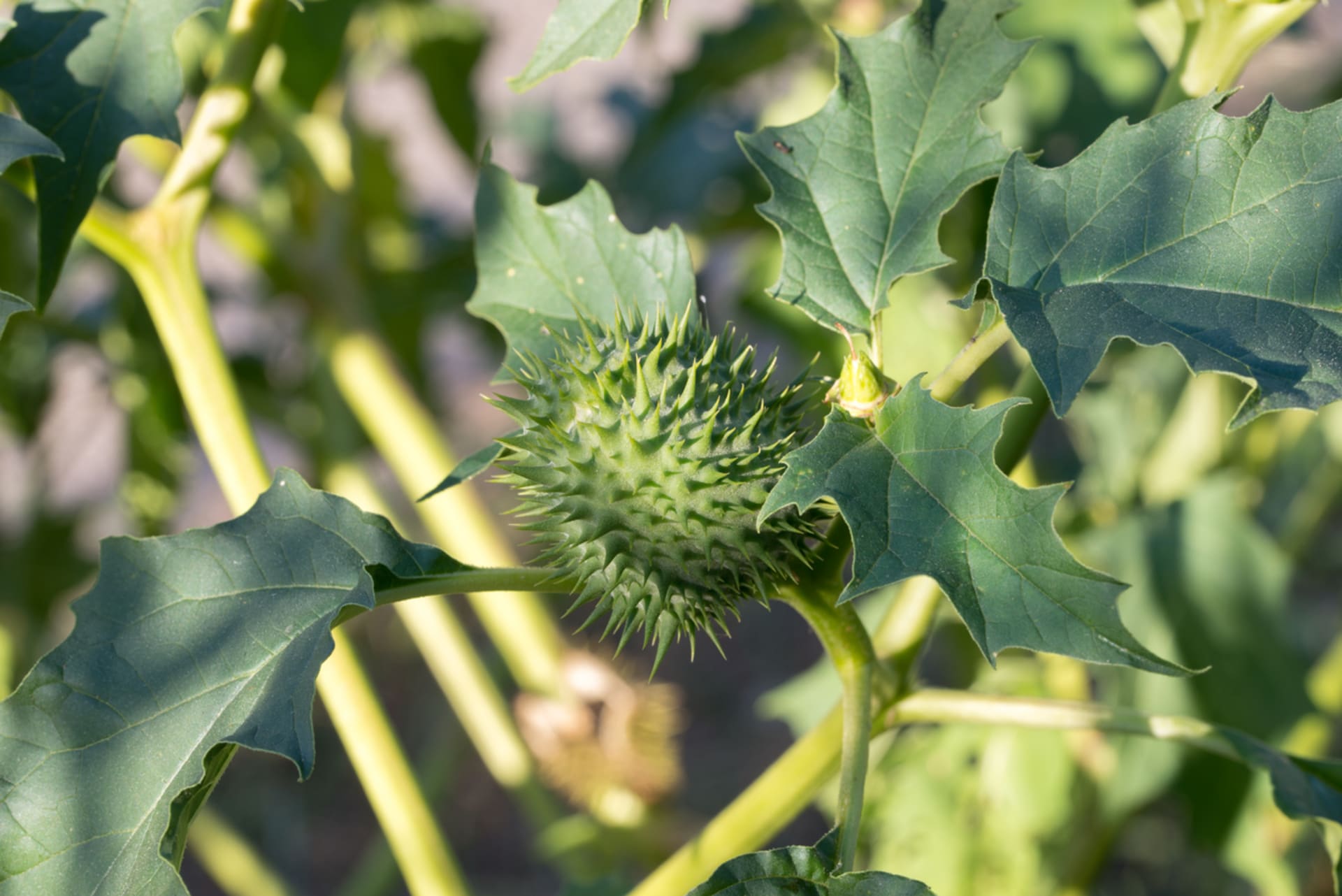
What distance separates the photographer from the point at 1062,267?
0.75 m

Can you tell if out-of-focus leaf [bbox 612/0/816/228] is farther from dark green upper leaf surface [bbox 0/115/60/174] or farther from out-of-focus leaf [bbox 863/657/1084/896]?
dark green upper leaf surface [bbox 0/115/60/174]

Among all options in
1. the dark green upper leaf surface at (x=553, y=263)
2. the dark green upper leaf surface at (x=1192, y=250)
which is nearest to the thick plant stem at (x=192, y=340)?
Result: the dark green upper leaf surface at (x=553, y=263)

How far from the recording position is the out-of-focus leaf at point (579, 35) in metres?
0.79

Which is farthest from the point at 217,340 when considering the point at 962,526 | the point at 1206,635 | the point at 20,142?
the point at 1206,635

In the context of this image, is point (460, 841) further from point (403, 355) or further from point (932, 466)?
point (932, 466)

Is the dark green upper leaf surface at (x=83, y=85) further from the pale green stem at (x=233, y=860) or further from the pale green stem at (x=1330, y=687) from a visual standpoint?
the pale green stem at (x=1330, y=687)

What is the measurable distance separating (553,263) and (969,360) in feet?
1.14

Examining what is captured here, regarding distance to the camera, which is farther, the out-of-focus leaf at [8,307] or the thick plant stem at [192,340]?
the thick plant stem at [192,340]

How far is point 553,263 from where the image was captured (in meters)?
0.97

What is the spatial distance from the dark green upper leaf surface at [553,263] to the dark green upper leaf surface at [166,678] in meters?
0.23

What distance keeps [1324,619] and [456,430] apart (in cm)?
239

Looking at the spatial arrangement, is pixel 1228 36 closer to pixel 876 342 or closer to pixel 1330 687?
pixel 876 342

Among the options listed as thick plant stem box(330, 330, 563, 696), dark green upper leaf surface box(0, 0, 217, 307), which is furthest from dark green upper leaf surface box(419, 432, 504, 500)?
thick plant stem box(330, 330, 563, 696)

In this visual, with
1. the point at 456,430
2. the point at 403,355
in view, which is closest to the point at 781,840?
the point at 403,355
